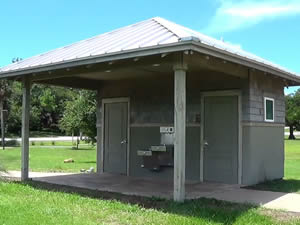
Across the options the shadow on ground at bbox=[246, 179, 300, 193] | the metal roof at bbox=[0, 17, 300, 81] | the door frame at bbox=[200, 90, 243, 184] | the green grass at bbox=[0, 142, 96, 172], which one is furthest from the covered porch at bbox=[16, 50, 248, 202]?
the green grass at bbox=[0, 142, 96, 172]

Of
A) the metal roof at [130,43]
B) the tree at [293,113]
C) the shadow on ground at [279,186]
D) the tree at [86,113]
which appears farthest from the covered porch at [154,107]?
the tree at [293,113]

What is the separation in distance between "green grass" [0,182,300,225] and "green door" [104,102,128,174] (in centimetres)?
472

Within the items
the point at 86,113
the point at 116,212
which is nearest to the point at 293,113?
the point at 86,113

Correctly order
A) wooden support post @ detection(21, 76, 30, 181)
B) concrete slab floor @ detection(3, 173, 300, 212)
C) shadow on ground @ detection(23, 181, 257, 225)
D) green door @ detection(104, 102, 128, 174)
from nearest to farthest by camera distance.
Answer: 1. shadow on ground @ detection(23, 181, 257, 225)
2. concrete slab floor @ detection(3, 173, 300, 212)
3. wooden support post @ detection(21, 76, 30, 181)
4. green door @ detection(104, 102, 128, 174)

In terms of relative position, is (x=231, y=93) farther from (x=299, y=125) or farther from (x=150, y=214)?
(x=299, y=125)

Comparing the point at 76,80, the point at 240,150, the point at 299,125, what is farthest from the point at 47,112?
the point at 240,150

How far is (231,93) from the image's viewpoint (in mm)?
11195

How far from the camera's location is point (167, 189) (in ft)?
33.8

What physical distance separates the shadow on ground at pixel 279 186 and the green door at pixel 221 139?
0.72 m

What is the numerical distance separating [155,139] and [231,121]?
2.44 metres

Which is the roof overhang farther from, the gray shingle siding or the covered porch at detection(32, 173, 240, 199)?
the covered porch at detection(32, 173, 240, 199)

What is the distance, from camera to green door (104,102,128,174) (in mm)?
13469

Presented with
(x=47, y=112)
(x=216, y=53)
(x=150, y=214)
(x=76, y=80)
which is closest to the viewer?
(x=150, y=214)

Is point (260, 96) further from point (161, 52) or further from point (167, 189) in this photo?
point (161, 52)
